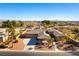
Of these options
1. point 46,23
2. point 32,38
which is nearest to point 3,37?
point 32,38

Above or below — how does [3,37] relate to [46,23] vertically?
below

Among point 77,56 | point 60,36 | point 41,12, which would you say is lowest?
point 77,56

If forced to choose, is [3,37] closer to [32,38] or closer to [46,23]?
[32,38]

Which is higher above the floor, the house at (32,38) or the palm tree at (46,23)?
the palm tree at (46,23)

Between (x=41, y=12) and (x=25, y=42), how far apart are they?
543mm

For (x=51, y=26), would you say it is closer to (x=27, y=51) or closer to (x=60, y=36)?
(x=60, y=36)

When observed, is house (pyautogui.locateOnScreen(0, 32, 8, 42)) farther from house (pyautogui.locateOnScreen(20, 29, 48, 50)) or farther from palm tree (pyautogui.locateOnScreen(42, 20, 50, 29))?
palm tree (pyautogui.locateOnScreen(42, 20, 50, 29))

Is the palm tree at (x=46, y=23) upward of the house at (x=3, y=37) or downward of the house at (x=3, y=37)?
upward

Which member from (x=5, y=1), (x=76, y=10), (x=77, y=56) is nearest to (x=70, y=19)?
(x=76, y=10)

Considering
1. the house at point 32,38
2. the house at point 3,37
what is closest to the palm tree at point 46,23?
the house at point 32,38

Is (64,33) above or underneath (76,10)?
underneath

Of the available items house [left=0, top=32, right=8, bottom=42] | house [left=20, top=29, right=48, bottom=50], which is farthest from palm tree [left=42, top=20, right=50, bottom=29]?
house [left=0, top=32, right=8, bottom=42]

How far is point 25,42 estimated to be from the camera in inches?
203

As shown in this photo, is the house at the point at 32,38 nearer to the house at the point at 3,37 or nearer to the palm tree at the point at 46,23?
the palm tree at the point at 46,23
